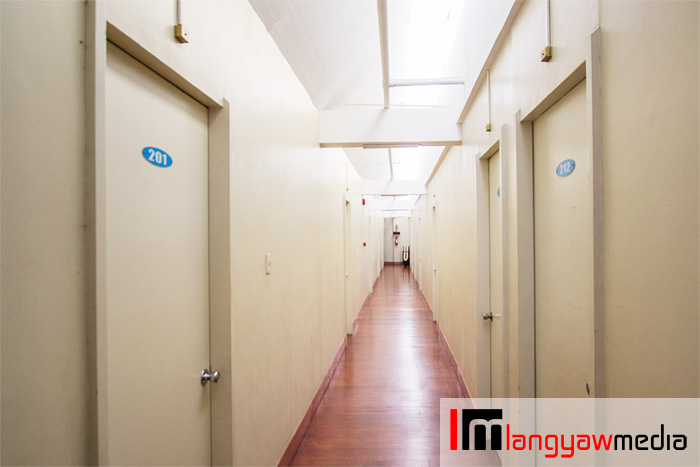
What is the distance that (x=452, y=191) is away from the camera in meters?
4.22

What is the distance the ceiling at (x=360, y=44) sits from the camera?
235 centimetres

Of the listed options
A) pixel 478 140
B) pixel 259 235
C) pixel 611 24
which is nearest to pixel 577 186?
pixel 611 24

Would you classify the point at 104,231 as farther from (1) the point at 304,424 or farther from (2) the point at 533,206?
(1) the point at 304,424

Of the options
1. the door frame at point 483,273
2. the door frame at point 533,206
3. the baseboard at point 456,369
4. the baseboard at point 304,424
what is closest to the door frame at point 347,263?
the baseboard at point 304,424

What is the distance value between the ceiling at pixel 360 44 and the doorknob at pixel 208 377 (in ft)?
6.72

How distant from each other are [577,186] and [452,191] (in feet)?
9.36

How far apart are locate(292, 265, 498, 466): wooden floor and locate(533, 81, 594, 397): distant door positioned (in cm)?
134

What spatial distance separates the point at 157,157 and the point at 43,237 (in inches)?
22.2

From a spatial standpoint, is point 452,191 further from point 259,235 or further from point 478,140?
point 259,235

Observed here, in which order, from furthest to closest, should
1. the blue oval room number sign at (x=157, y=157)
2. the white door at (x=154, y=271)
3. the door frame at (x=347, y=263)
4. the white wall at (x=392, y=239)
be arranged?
the white wall at (x=392, y=239), the door frame at (x=347, y=263), the blue oval room number sign at (x=157, y=157), the white door at (x=154, y=271)

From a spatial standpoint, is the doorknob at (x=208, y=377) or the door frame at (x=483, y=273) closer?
the doorknob at (x=208, y=377)

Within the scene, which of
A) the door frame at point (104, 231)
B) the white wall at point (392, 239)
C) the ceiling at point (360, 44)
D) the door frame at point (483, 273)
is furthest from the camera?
the white wall at point (392, 239)

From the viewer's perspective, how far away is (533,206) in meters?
1.88

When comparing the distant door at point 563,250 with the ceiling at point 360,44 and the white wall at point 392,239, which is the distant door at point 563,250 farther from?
the white wall at point 392,239
